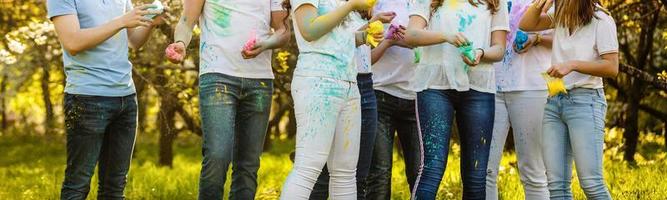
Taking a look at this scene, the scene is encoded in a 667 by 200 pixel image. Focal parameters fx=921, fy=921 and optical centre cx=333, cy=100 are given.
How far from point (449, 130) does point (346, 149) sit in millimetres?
688

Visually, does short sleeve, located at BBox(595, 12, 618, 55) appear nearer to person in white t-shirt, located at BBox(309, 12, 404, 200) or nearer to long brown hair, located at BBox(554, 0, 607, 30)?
long brown hair, located at BBox(554, 0, 607, 30)

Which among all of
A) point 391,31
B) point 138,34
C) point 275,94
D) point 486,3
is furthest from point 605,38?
point 275,94

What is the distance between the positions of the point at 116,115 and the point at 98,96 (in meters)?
0.16

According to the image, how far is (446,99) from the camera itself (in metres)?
5.09

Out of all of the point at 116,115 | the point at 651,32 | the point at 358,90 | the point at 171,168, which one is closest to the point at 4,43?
the point at 171,168

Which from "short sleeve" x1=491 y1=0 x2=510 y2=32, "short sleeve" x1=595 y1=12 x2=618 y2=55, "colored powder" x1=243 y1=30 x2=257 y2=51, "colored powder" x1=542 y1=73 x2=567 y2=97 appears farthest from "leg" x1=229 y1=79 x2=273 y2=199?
"short sleeve" x1=595 y1=12 x2=618 y2=55

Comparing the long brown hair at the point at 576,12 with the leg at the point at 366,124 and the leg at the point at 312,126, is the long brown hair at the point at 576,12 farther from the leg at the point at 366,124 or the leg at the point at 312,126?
the leg at the point at 312,126

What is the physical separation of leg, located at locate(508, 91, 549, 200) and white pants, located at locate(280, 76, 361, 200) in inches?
53.4

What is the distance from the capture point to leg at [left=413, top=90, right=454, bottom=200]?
16.6ft

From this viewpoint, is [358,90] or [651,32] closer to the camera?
[358,90]

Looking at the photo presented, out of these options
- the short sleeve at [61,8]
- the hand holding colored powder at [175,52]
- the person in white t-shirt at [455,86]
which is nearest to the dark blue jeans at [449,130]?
the person in white t-shirt at [455,86]

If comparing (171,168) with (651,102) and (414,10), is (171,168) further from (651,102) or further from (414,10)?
(414,10)

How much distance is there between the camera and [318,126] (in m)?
4.60

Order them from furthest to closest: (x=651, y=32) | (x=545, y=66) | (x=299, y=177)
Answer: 1. (x=651, y=32)
2. (x=545, y=66)
3. (x=299, y=177)
